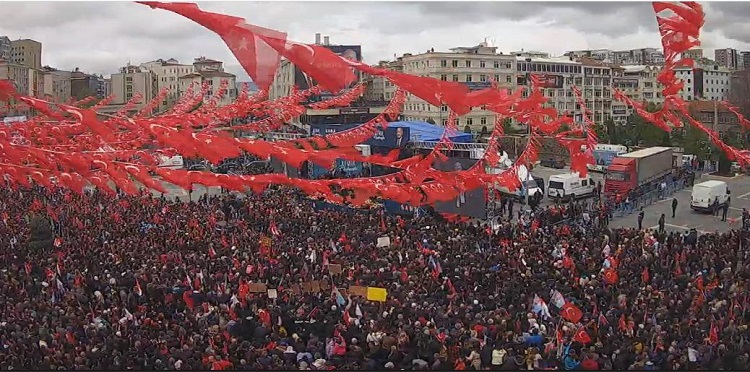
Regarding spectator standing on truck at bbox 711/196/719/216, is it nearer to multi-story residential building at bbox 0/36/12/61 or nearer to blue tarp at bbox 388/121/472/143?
blue tarp at bbox 388/121/472/143

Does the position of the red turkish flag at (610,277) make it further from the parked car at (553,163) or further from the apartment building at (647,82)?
the apartment building at (647,82)

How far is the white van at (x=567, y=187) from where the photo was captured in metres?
26.8

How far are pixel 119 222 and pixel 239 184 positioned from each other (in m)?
13.8

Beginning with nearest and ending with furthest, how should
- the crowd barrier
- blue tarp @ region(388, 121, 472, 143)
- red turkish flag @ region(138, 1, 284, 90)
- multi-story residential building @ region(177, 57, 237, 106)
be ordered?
red turkish flag @ region(138, 1, 284, 90), the crowd barrier, blue tarp @ region(388, 121, 472, 143), multi-story residential building @ region(177, 57, 237, 106)

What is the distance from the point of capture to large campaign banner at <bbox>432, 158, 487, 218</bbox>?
20234mm

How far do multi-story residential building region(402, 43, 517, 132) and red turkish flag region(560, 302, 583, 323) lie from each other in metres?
38.5

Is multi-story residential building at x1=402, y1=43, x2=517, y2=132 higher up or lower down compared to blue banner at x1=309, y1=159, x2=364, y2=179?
higher up

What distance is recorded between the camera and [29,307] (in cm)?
1092

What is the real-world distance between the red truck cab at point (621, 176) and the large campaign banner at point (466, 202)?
7.64m

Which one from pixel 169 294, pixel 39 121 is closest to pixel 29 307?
pixel 169 294

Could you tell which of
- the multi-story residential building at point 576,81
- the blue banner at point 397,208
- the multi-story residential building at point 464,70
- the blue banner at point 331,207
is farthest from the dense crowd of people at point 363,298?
the multi-story residential building at point 576,81

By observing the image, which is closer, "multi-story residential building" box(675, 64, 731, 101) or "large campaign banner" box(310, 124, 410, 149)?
"large campaign banner" box(310, 124, 410, 149)

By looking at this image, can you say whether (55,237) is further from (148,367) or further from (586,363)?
(586,363)

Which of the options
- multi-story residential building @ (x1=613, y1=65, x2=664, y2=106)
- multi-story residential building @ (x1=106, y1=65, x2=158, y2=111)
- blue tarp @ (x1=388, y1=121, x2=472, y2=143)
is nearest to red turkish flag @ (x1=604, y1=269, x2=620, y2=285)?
blue tarp @ (x1=388, y1=121, x2=472, y2=143)
